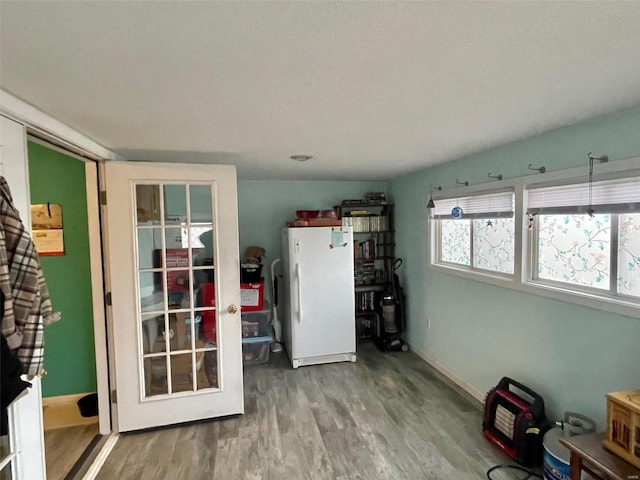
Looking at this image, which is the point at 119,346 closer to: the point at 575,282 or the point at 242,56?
the point at 242,56

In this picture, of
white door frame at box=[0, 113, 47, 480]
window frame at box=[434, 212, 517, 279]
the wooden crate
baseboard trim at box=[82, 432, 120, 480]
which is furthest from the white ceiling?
baseboard trim at box=[82, 432, 120, 480]

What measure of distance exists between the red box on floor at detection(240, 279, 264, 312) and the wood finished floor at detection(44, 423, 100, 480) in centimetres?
161

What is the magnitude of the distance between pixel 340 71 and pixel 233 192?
1.60 metres

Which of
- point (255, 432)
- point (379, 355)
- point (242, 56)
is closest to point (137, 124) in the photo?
point (242, 56)

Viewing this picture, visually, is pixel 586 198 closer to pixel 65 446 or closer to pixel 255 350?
pixel 255 350

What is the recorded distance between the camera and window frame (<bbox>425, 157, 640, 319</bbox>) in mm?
1814

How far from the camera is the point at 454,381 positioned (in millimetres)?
3230

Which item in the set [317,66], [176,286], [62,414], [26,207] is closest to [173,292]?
[176,286]

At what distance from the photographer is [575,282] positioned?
215 centimetres

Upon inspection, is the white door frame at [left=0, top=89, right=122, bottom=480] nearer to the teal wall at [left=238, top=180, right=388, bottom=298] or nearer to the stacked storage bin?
the stacked storage bin

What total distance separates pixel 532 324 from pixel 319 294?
2.00m

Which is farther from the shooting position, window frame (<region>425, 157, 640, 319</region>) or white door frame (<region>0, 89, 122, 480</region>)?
window frame (<region>425, 157, 640, 319</region>)

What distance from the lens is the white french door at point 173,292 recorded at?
2.42 metres

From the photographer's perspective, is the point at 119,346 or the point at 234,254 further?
the point at 234,254
